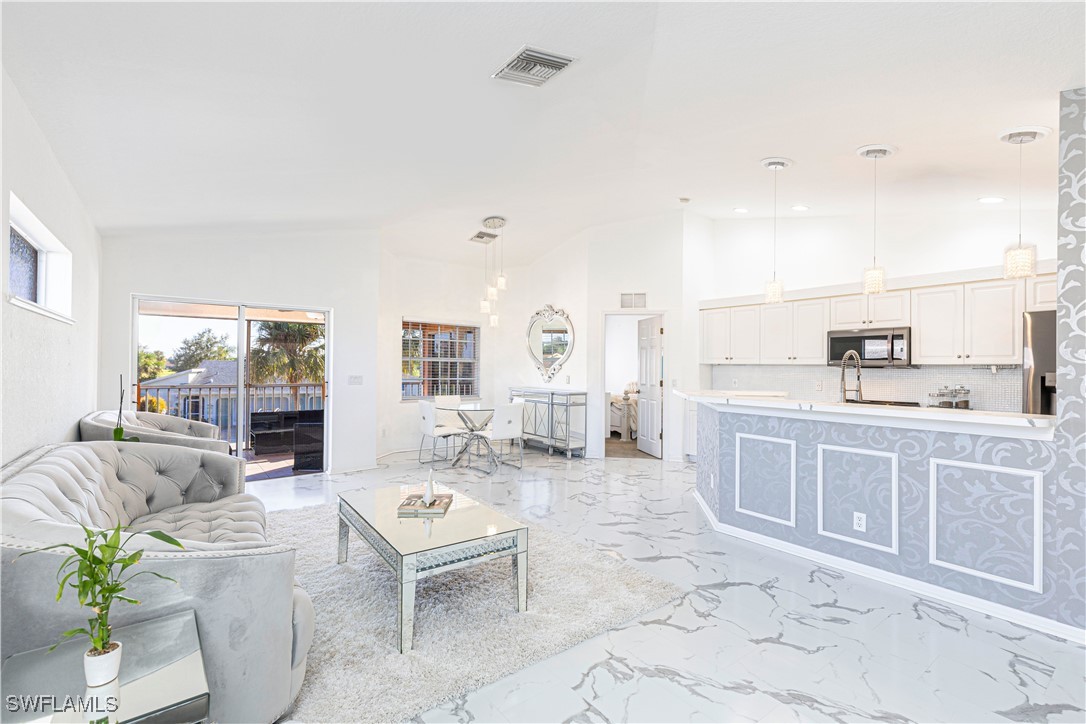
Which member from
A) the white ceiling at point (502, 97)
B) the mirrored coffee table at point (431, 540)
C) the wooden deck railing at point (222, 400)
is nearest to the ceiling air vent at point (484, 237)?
the white ceiling at point (502, 97)

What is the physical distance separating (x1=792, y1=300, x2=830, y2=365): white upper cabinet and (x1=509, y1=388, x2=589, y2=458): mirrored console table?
2.58 m

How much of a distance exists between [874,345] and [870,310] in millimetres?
376

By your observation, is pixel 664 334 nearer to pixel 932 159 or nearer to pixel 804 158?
pixel 804 158

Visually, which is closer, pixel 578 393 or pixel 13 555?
pixel 13 555

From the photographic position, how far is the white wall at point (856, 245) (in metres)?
5.01

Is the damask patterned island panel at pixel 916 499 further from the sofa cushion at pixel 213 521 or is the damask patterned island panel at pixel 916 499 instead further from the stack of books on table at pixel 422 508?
the sofa cushion at pixel 213 521

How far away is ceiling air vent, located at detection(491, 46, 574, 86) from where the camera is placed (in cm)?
265

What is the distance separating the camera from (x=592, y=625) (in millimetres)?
2498

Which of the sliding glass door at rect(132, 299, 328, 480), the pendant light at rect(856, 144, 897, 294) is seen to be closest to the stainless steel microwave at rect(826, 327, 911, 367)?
the pendant light at rect(856, 144, 897, 294)

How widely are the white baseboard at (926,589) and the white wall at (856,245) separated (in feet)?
10.3

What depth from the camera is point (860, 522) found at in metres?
3.12

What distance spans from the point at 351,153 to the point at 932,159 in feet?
13.7

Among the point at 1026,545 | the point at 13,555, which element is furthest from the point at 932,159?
the point at 13,555
